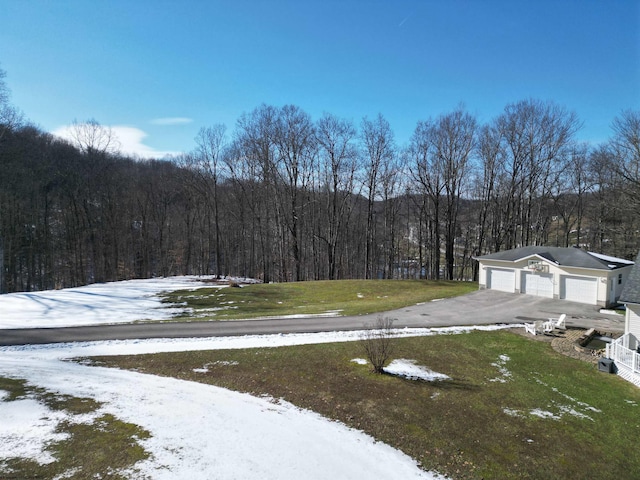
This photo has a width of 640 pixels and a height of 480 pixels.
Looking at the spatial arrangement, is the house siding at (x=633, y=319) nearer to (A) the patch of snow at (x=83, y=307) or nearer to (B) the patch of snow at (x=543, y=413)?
(B) the patch of snow at (x=543, y=413)

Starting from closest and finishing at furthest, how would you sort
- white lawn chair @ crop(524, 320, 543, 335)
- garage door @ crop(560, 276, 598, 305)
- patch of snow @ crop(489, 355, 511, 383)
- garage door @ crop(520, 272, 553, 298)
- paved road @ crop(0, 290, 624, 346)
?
1. patch of snow @ crop(489, 355, 511, 383)
2. paved road @ crop(0, 290, 624, 346)
3. white lawn chair @ crop(524, 320, 543, 335)
4. garage door @ crop(560, 276, 598, 305)
5. garage door @ crop(520, 272, 553, 298)

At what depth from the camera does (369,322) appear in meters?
16.7

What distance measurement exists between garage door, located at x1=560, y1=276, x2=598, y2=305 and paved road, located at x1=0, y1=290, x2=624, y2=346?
0.81 m

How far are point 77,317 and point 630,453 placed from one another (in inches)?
892

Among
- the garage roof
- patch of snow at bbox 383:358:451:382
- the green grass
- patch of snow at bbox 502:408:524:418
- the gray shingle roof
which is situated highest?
the garage roof

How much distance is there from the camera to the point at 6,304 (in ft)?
64.5

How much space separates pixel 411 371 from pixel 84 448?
9.13 metres

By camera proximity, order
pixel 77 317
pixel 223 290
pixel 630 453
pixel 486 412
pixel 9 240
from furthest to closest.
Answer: pixel 9 240
pixel 223 290
pixel 77 317
pixel 486 412
pixel 630 453

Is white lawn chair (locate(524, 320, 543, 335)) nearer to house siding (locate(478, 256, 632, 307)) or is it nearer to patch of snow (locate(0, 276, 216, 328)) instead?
house siding (locate(478, 256, 632, 307))

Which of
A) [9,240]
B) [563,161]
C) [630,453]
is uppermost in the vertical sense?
[563,161]

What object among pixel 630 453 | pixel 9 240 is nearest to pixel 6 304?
pixel 9 240

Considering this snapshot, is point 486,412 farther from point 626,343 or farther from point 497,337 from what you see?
point 626,343

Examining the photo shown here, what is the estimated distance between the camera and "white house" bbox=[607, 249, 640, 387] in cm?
1101

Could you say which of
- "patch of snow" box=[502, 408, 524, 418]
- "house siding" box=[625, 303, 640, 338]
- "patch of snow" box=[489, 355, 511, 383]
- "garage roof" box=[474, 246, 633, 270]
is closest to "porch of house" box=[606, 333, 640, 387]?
"house siding" box=[625, 303, 640, 338]
